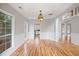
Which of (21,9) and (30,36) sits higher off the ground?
(21,9)

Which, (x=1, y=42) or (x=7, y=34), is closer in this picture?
(x=1, y=42)

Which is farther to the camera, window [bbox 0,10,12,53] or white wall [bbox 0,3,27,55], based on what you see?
white wall [bbox 0,3,27,55]

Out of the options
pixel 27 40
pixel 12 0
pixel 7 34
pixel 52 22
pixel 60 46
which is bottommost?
pixel 60 46

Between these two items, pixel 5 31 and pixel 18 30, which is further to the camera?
pixel 18 30

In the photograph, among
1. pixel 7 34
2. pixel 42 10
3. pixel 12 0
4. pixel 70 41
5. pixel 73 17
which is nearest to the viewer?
pixel 12 0

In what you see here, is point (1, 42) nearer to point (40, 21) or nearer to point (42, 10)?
point (40, 21)

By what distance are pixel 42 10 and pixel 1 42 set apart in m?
1.86

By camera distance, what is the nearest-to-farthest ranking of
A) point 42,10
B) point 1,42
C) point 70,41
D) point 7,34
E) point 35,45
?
point 1,42
point 7,34
point 42,10
point 35,45
point 70,41

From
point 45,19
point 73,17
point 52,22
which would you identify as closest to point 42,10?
point 45,19

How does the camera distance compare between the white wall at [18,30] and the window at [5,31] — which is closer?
the window at [5,31]

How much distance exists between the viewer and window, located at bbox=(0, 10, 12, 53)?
10.3 ft

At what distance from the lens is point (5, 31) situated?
3424 mm

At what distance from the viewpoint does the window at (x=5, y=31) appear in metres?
3.15

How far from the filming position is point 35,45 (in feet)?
13.8
